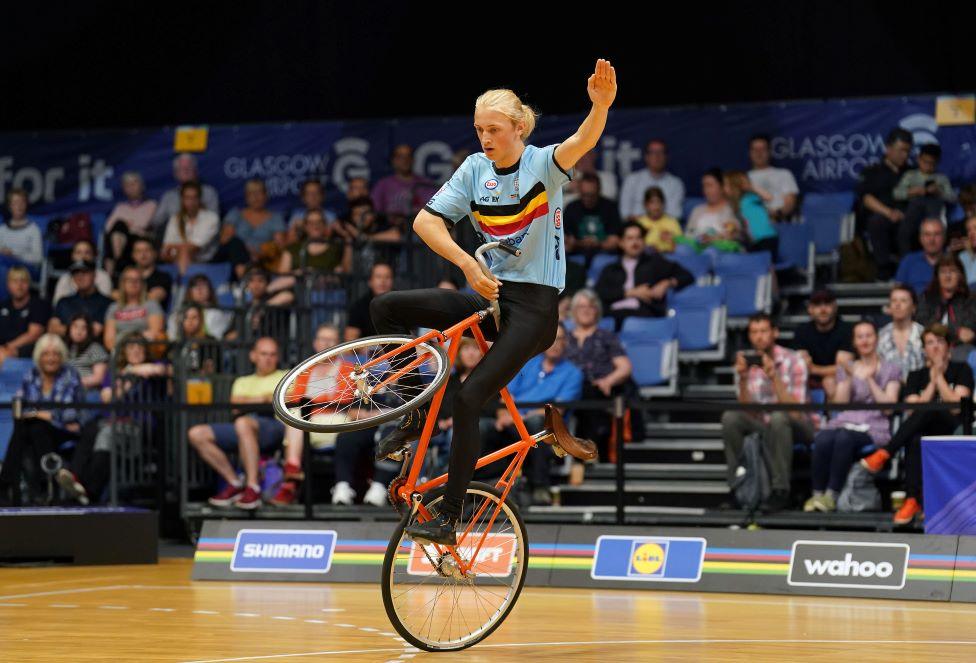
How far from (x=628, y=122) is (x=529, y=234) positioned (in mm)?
8618

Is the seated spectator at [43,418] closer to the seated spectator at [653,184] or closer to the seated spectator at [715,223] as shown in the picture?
the seated spectator at [653,184]

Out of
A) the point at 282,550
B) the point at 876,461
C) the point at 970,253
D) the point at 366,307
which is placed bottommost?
the point at 282,550

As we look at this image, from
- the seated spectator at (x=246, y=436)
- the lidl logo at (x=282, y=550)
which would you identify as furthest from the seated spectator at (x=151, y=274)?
the lidl logo at (x=282, y=550)

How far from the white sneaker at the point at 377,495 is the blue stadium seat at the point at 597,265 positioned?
9.85 feet

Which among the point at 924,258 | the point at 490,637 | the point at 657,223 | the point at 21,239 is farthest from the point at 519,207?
the point at 21,239

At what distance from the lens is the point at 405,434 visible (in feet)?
19.8

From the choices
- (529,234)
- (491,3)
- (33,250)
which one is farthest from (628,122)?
(529,234)

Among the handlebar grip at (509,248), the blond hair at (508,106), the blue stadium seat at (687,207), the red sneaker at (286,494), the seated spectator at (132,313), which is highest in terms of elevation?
the blue stadium seat at (687,207)

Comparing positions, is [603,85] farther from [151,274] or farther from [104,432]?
[151,274]

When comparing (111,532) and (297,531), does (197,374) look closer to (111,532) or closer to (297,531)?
(111,532)

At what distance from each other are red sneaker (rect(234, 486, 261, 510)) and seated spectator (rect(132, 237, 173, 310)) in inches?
140

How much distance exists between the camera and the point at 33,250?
15.6 meters

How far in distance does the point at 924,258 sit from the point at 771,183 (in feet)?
5.93

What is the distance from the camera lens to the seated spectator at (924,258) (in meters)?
12.0
